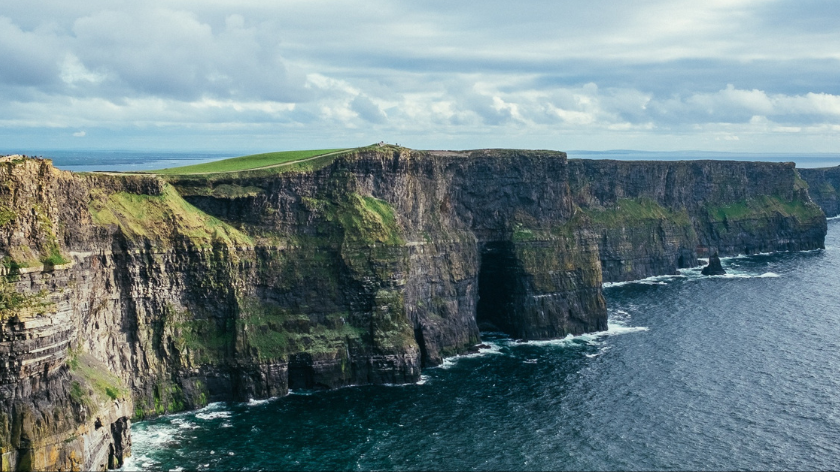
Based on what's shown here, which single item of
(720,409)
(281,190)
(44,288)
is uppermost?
(281,190)

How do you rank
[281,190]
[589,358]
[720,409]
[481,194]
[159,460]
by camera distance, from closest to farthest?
[159,460] → [720,409] → [281,190] → [589,358] → [481,194]

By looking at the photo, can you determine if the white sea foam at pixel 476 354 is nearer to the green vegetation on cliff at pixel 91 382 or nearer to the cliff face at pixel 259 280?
the cliff face at pixel 259 280

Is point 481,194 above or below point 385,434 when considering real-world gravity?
above

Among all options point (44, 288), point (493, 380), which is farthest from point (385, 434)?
point (44, 288)

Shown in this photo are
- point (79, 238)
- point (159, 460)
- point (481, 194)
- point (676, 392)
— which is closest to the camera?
point (159, 460)

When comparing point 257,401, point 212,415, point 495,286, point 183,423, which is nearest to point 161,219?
point 212,415

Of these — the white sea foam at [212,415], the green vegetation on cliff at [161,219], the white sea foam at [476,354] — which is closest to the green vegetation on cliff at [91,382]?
the white sea foam at [212,415]

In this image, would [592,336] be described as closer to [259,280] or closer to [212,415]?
[259,280]

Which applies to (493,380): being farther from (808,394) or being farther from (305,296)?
(808,394)
